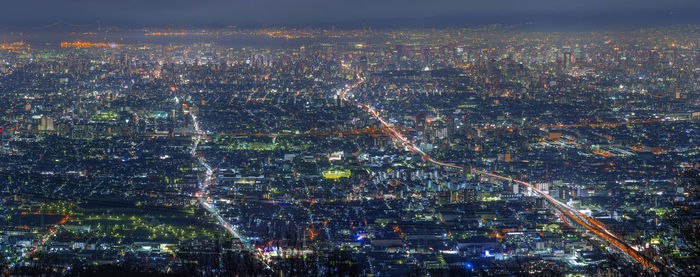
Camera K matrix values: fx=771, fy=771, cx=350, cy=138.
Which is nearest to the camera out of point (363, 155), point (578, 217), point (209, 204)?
point (578, 217)

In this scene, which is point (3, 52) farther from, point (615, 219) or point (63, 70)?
point (615, 219)

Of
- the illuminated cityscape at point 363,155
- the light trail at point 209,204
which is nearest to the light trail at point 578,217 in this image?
the illuminated cityscape at point 363,155

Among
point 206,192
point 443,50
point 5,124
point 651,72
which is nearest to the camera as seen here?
point 206,192

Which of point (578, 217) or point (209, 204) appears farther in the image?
point (209, 204)

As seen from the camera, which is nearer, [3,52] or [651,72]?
[651,72]

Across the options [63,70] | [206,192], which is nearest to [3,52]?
[63,70]

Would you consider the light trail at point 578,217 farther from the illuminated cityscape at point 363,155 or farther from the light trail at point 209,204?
the light trail at point 209,204

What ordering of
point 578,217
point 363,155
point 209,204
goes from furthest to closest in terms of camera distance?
1. point 363,155
2. point 209,204
3. point 578,217

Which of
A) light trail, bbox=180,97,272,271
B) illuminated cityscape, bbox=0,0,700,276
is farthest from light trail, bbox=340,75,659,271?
light trail, bbox=180,97,272,271
